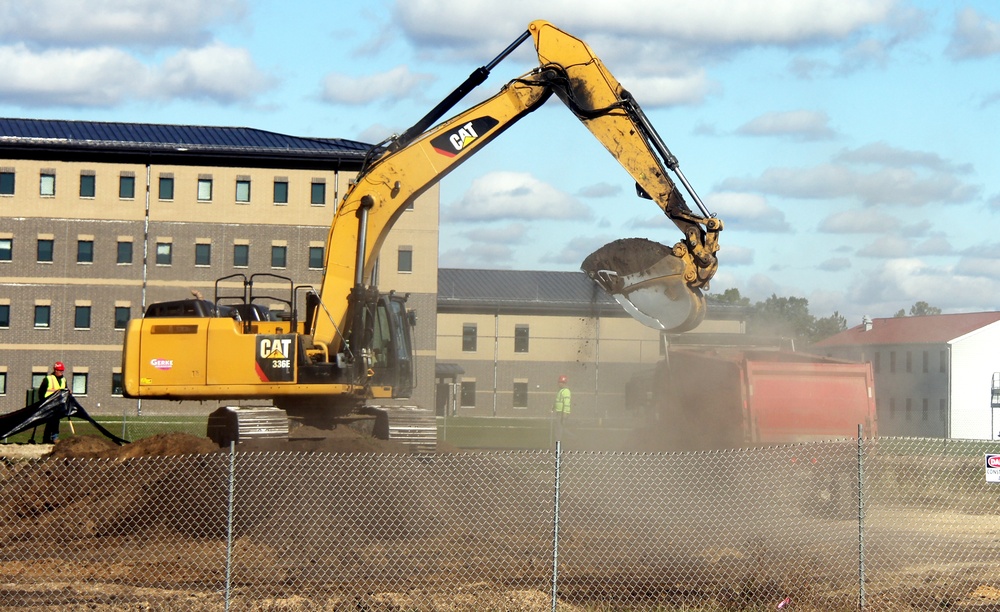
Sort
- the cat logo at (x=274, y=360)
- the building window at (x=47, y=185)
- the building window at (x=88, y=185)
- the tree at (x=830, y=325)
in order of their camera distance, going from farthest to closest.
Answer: the tree at (x=830, y=325) → the building window at (x=47, y=185) → the building window at (x=88, y=185) → the cat logo at (x=274, y=360)

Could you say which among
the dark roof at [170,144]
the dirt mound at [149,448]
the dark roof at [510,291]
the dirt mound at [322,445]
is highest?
the dark roof at [170,144]

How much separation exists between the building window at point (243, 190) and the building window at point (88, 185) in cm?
651

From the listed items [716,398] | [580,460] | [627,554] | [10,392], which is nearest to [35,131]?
[10,392]

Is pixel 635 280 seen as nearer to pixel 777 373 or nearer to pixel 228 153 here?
pixel 777 373

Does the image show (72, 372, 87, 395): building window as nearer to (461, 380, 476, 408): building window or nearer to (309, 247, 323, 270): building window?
(309, 247, 323, 270): building window

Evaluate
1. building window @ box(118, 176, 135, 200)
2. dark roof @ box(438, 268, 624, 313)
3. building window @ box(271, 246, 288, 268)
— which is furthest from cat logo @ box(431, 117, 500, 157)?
dark roof @ box(438, 268, 624, 313)

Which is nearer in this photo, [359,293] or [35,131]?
[359,293]

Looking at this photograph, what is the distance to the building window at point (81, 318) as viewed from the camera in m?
56.0

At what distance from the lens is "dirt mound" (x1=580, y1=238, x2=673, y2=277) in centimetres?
1617

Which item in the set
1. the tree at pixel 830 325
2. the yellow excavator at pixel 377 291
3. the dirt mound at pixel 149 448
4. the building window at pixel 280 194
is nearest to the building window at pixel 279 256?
the building window at pixel 280 194

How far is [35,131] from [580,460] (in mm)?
42995

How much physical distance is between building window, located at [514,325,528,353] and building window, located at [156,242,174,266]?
22.6 metres

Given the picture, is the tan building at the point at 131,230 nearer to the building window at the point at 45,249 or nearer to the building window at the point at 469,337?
the building window at the point at 45,249

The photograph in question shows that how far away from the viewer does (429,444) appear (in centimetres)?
1650
